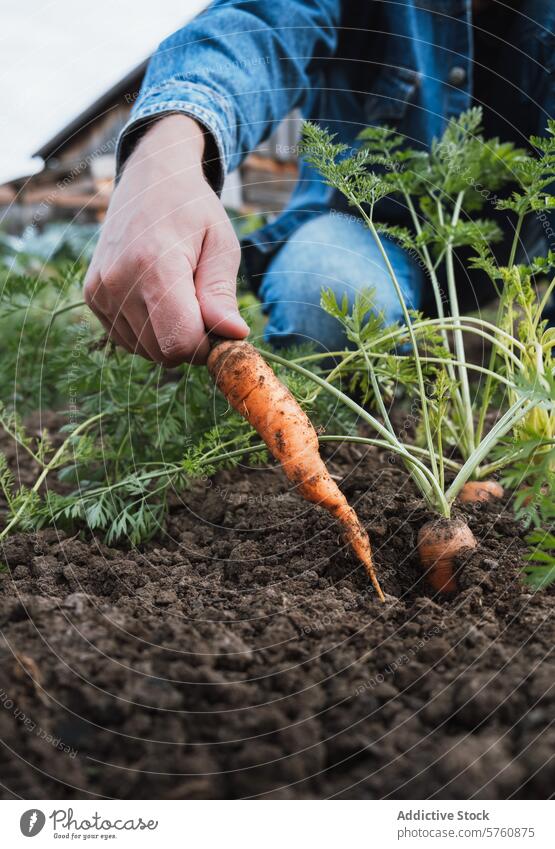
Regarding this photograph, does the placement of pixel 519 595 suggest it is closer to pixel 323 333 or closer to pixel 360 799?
pixel 360 799

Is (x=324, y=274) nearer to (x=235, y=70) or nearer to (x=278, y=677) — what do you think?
(x=235, y=70)

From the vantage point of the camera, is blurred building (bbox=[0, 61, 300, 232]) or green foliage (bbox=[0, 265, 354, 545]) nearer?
green foliage (bbox=[0, 265, 354, 545])

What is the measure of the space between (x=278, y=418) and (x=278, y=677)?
609 mm

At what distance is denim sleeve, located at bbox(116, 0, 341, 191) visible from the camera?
6.07ft

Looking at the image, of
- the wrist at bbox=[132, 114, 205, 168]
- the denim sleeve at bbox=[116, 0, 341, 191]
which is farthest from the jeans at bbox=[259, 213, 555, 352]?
the wrist at bbox=[132, 114, 205, 168]

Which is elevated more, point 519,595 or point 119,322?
point 119,322

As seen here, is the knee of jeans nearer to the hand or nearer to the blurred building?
the hand

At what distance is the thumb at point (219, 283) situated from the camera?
1.50 metres

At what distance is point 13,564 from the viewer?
5.07 ft

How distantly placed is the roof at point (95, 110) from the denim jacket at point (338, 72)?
404 millimetres

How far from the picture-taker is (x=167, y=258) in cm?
151

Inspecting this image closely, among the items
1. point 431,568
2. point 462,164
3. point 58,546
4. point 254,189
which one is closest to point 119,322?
point 58,546

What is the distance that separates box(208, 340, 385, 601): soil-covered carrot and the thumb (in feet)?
0.14
